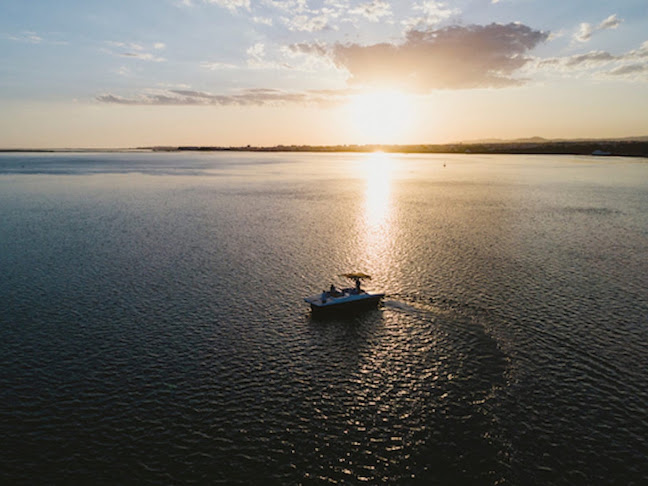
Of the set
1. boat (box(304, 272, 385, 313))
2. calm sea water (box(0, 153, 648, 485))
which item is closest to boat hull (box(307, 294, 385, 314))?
boat (box(304, 272, 385, 313))

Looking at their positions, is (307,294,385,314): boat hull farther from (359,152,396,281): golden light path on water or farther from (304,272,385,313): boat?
(359,152,396,281): golden light path on water

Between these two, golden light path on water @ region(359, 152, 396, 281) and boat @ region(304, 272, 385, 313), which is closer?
boat @ region(304, 272, 385, 313)

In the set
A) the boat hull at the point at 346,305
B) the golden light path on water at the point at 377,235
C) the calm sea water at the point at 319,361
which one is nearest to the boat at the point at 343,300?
the boat hull at the point at 346,305

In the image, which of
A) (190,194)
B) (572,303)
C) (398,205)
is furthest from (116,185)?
(572,303)

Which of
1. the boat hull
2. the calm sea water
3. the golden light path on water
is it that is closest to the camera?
the calm sea water

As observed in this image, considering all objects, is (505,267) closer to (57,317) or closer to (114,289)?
(114,289)

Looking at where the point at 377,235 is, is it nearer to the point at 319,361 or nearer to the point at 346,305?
the point at 346,305

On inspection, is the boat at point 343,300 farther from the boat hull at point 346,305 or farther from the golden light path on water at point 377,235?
the golden light path on water at point 377,235

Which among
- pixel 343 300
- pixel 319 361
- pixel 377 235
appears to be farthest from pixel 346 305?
pixel 377 235

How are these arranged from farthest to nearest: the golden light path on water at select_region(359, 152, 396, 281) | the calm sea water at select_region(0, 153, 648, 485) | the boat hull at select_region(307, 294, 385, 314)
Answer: the golden light path on water at select_region(359, 152, 396, 281) < the boat hull at select_region(307, 294, 385, 314) < the calm sea water at select_region(0, 153, 648, 485)
